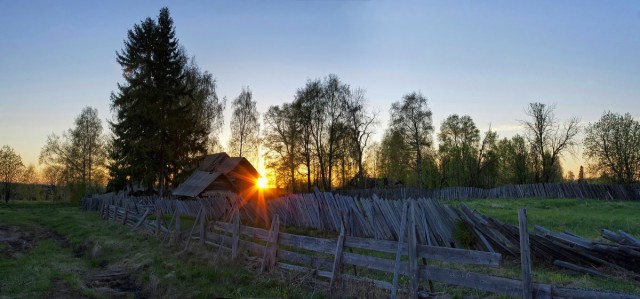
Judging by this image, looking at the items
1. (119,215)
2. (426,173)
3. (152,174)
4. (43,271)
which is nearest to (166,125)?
(152,174)

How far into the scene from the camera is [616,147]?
4078 centimetres

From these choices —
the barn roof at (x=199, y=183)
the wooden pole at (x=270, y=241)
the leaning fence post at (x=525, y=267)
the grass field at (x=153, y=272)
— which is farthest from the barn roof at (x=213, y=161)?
the leaning fence post at (x=525, y=267)

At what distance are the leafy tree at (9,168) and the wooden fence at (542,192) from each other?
47.0 meters

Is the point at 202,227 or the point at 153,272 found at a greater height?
the point at 202,227

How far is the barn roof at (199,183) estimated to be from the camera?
31.7 m

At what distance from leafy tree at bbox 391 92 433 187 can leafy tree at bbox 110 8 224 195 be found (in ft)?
78.7

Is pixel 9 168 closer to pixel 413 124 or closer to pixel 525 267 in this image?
pixel 413 124

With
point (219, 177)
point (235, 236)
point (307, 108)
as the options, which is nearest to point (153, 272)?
point (235, 236)

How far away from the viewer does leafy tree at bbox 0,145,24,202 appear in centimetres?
5469

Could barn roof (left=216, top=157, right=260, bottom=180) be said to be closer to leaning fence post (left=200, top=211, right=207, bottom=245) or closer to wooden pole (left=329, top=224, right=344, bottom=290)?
leaning fence post (left=200, top=211, right=207, bottom=245)

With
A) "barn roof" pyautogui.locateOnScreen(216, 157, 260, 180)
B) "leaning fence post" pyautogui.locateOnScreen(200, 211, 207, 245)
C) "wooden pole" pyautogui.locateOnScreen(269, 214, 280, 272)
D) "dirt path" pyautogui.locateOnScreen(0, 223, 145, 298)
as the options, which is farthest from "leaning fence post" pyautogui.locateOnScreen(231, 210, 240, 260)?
"barn roof" pyautogui.locateOnScreen(216, 157, 260, 180)

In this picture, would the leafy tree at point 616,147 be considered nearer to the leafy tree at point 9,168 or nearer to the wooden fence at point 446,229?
the wooden fence at point 446,229

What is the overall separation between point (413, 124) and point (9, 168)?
5263 centimetres

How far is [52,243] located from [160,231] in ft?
14.0
